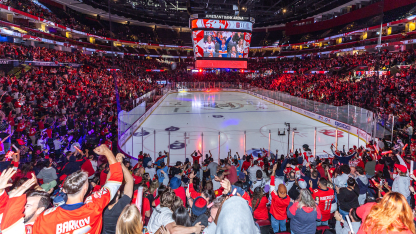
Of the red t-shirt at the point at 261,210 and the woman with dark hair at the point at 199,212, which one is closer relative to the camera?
the woman with dark hair at the point at 199,212

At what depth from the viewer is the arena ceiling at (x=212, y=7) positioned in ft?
99.9

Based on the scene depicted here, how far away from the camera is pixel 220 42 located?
2994 cm

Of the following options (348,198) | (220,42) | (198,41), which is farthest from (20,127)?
(220,42)

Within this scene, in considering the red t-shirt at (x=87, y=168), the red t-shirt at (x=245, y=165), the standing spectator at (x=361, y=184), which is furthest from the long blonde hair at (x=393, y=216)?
the red t-shirt at (x=87, y=168)

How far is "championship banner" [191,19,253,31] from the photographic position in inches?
1101

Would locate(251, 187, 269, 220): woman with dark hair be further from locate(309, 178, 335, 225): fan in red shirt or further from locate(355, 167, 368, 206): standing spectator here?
locate(355, 167, 368, 206): standing spectator

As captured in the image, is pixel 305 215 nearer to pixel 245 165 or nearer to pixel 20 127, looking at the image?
pixel 245 165

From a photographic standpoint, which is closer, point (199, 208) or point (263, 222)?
point (199, 208)

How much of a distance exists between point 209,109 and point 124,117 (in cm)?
1238

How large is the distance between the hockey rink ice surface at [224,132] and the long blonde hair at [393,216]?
747 cm

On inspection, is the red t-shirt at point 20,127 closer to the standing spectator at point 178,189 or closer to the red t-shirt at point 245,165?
the standing spectator at point 178,189

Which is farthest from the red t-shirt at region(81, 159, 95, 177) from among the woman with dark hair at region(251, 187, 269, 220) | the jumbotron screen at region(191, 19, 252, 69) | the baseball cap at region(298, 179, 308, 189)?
the jumbotron screen at region(191, 19, 252, 69)

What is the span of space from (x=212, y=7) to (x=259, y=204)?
3171 cm

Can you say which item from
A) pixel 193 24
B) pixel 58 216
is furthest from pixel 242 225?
pixel 193 24
